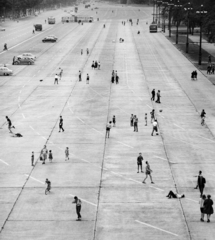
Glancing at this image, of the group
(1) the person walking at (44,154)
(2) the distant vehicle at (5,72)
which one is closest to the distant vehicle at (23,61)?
(2) the distant vehicle at (5,72)

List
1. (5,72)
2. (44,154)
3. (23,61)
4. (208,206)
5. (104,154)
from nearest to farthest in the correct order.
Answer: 1. (208,206)
2. (44,154)
3. (104,154)
4. (5,72)
5. (23,61)

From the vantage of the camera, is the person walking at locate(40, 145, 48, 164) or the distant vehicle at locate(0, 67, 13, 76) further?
the distant vehicle at locate(0, 67, 13, 76)

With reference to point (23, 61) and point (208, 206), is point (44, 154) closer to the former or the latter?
point (208, 206)

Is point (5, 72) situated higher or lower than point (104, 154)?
lower

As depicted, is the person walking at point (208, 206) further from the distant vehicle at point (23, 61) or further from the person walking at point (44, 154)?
the distant vehicle at point (23, 61)

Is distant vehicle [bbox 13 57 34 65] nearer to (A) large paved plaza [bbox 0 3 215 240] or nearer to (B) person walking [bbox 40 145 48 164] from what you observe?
(A) large paved plaza [bbox 0 3 215 240]

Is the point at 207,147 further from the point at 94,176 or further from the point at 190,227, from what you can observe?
the point at 190,227

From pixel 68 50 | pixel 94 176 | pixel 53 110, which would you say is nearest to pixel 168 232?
pixel 94 176

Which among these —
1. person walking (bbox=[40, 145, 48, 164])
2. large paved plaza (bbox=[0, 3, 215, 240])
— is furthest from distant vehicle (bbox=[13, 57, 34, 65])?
person walking (bbox=[40, 145, 48, 164])

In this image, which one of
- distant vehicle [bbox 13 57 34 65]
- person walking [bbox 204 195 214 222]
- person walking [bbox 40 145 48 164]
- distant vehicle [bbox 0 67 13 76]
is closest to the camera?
person walking [bbox 204 195 214 222]

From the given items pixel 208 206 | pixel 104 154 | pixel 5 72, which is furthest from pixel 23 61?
pixel 208 206
